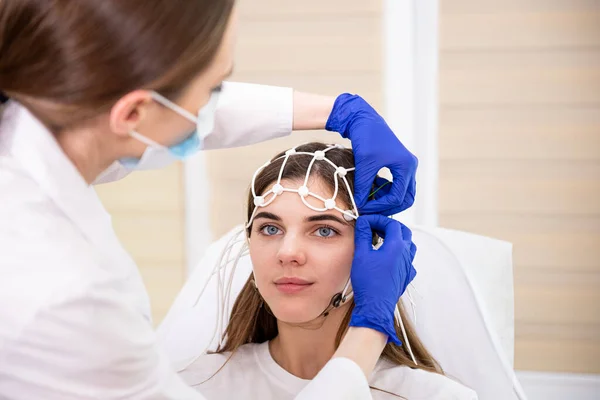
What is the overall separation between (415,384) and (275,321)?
381 millimetres

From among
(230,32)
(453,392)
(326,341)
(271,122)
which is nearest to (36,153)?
(230,32)

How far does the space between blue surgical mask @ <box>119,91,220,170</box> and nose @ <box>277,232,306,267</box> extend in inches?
14.7

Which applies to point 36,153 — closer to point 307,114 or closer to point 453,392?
point 307,114

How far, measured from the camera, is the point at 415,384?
1.46m

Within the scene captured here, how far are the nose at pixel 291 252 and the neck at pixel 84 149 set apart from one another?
1.59ft

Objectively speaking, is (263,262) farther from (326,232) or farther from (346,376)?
(346,376)

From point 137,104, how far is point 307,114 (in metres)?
0.59

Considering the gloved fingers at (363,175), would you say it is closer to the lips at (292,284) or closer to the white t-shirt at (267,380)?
the lips at (292,284)

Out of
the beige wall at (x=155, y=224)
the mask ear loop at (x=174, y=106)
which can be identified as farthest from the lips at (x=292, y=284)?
the beige wall at (x=155, y=224)

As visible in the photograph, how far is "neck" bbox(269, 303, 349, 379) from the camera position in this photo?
4.99 ft

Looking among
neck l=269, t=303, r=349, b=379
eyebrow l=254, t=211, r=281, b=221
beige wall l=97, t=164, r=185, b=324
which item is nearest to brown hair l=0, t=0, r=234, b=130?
eyebrow l=254, t=211, r=281, b=221

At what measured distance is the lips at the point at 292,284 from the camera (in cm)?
142

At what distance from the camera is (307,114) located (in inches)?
58.2

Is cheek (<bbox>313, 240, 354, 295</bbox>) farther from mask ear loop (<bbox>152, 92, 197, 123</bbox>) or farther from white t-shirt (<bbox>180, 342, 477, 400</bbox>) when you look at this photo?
mask ear loop (<bbox>152, 92, 197, 123</bbox>)
